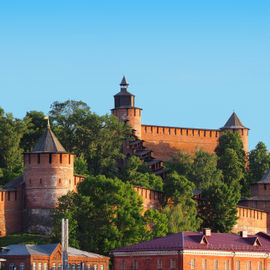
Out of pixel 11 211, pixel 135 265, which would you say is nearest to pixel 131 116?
pixel 11 211

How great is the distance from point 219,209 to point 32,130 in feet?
61.5

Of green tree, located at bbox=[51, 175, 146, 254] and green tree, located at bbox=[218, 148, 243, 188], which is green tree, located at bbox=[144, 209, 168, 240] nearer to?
green tree, located at bbox=[51, 175, 146, 254]

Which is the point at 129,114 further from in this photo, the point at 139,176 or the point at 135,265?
the point at 135,265

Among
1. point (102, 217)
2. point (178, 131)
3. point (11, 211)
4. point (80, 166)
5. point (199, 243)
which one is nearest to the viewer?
point (199, 243)

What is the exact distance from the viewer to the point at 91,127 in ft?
285

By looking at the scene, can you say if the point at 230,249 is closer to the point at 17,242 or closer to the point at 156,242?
the point at 156,242

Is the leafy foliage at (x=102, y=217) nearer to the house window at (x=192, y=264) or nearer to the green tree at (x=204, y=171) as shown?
the house window at (x=192, y=264)

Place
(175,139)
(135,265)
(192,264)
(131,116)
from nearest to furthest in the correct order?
(192,264), (135,265), (131,116), (175,139)

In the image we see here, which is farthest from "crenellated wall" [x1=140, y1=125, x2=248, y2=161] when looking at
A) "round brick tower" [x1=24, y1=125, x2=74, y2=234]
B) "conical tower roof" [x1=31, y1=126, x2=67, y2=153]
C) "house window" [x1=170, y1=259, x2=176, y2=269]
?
"house window" [x1=170, y1=259, x2=176, y2=269]

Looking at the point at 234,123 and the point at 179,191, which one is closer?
the point at 179,191

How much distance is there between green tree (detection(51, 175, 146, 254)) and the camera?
2633 inches

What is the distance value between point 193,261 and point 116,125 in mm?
30387

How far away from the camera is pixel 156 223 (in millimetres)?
70312

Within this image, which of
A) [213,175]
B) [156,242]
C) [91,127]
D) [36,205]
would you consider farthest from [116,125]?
[156,242]
